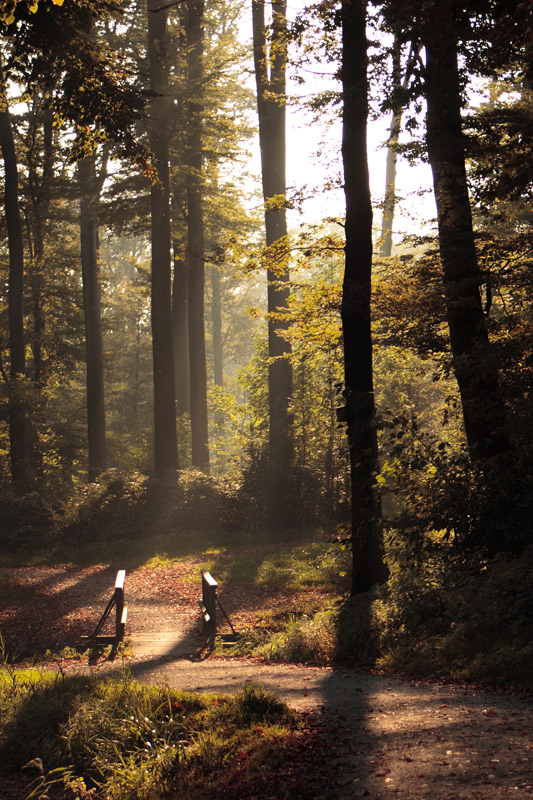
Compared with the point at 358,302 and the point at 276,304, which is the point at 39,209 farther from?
the point at 358,302

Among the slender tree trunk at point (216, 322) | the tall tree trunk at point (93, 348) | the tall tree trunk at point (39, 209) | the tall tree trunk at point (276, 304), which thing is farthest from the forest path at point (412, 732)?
the slender tree trunk at point (216, 322)

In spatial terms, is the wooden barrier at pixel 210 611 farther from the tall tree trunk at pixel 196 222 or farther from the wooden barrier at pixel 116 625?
the tall tree trunk at pixel 196 222

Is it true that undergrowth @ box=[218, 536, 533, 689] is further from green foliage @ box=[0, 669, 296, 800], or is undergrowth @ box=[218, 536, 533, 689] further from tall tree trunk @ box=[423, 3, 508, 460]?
green foliage @ box=[0, 669, 296, 800]

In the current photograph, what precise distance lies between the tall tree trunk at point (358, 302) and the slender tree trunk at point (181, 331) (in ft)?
60.1

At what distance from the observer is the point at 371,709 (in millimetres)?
5488

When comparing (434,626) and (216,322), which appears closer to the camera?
(434,626)

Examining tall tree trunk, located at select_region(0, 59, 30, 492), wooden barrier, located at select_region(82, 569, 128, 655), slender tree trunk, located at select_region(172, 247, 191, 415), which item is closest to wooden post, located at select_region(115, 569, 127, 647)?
wooden barrier, located at select_region(82, 569, 128, 655)

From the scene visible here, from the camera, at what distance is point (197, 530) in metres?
20.2

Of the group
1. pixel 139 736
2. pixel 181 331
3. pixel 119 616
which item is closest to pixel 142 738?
pixel 139 736

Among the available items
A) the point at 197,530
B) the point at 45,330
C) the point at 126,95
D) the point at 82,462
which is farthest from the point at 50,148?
the point at 126,95

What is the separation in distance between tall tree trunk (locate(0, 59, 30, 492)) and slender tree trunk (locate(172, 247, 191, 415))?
19.7 feet

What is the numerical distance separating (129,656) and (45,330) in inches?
903

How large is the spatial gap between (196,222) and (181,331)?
20.4ft

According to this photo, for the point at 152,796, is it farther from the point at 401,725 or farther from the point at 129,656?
the point at 129,656
